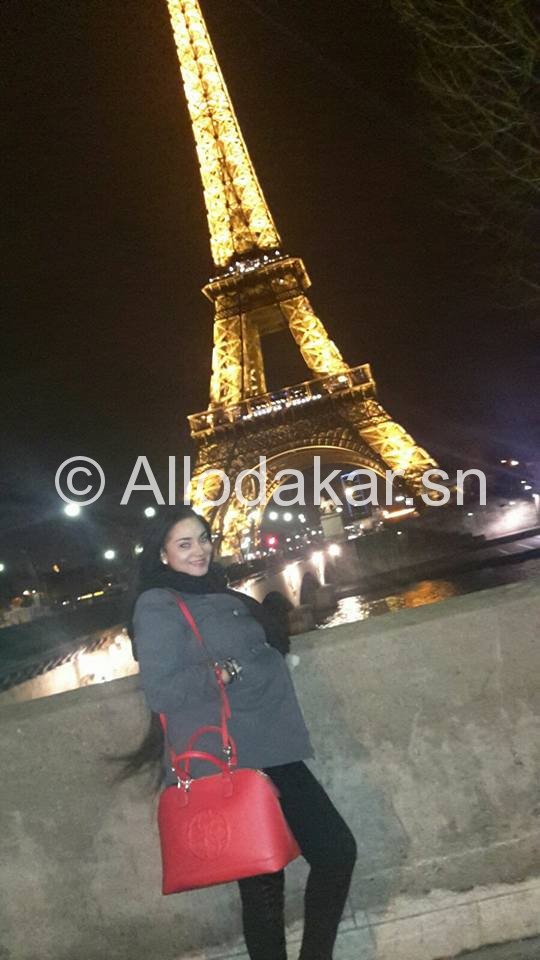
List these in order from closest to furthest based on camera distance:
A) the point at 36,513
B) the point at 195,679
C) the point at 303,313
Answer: the point at 195,679 → the point at 303,313 → the point at 36,513

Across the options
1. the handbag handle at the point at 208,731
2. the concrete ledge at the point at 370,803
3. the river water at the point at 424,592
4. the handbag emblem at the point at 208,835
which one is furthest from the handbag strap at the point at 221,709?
the river water at the point at 424,592

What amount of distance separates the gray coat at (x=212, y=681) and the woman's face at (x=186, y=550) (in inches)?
8.5

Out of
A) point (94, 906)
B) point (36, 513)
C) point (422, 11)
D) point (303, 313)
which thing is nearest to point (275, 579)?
point (422, 11)

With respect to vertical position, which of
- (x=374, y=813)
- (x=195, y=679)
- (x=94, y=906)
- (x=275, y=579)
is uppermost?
(x=195, y=679)

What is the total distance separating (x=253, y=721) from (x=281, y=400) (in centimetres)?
3727

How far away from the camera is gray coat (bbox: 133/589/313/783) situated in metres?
2.61

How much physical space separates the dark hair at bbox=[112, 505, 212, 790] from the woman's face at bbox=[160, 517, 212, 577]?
0.07 feet

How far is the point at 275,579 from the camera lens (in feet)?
62.8

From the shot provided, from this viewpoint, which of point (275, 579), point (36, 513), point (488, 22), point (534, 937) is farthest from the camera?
point (36, 513)

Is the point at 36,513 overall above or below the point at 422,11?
below

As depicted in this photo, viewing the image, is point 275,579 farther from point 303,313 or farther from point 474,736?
point 303,313

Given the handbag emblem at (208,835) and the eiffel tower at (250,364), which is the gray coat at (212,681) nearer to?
the handbag emblem at (208,835)

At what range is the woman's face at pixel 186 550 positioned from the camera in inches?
118

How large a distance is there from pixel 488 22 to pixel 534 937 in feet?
26.1
